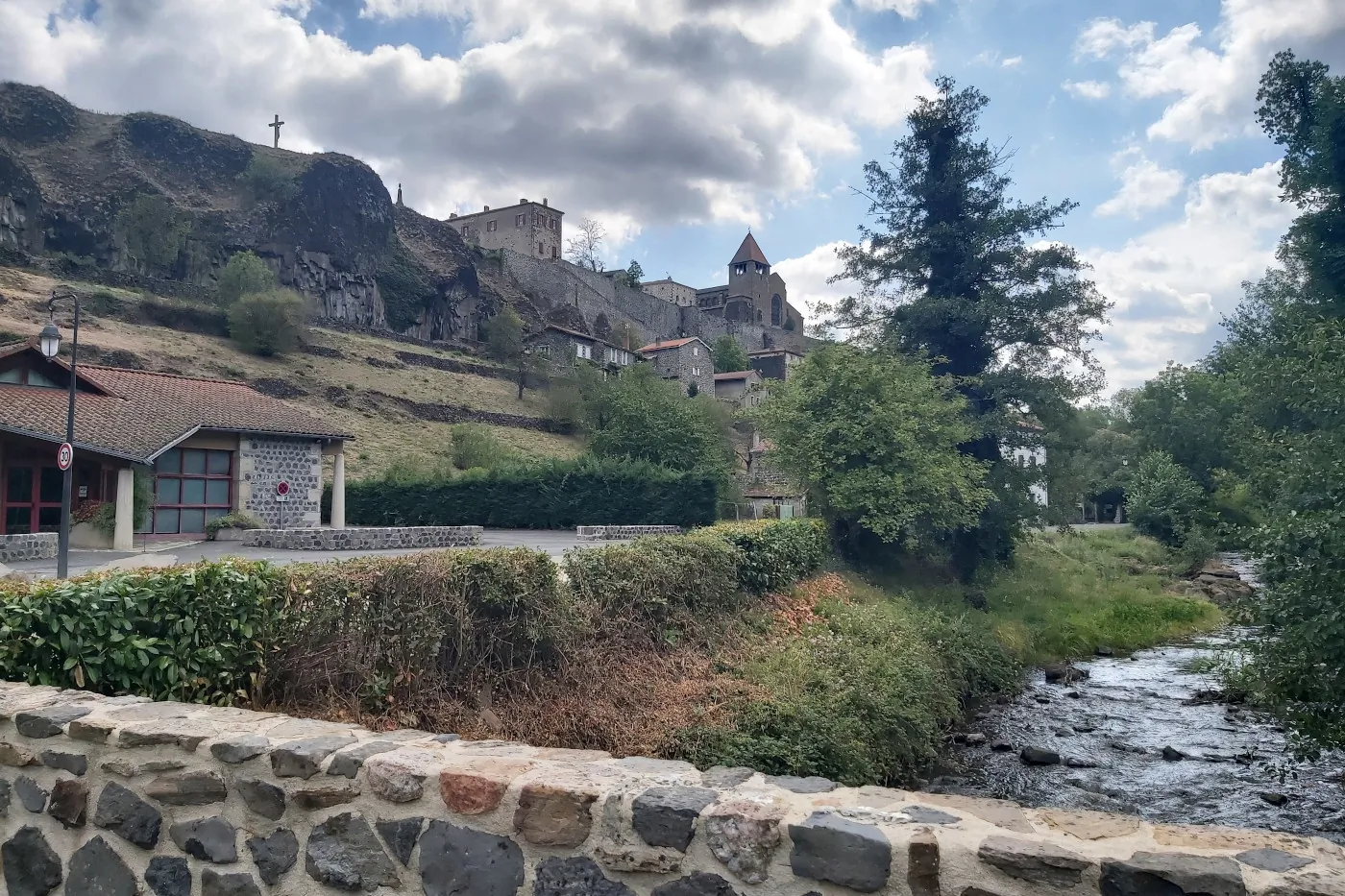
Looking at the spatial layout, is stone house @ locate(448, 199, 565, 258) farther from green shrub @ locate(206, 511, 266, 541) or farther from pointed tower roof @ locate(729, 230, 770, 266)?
green shrub @ locate(206, 511, 266, 541)

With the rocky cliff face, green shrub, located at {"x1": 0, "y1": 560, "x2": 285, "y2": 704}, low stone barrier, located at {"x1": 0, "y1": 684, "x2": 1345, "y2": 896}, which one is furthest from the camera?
the rocky cliff face

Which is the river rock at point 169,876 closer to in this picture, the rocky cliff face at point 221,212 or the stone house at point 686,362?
the rocky cliff face at point 221,212

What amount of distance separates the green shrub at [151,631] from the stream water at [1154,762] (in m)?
7.60

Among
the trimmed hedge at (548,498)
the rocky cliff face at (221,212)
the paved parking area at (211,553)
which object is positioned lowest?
the paved parking area at (211,553)

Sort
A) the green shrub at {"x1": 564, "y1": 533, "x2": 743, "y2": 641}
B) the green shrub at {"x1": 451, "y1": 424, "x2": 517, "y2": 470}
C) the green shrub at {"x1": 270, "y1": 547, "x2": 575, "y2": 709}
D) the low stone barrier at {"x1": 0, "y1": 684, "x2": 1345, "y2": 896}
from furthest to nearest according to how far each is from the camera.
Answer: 1. the green shrub at {"x1": 451, "y1": 424, "x2": 517, "y2": 470}
2. the green shrub at {"x1": 564, "y1": 533, "x2": 743, "y2": 641}
3. the green shrub at {"x1": 270, "y1": 547, "x2": 575, "y2": 709}
4. the low stone barrier at {"x1": 0, "y1": 684, "x2": 1345, "y2": 896}

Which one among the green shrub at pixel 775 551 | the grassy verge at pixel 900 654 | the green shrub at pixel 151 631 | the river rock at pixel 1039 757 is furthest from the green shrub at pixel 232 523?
the river rock at pixel 1039 757

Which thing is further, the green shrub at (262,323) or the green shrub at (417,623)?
the green shrub at (262,323)

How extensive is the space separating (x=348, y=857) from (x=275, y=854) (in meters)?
0.31

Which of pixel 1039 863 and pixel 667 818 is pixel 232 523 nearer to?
pixel 667 818

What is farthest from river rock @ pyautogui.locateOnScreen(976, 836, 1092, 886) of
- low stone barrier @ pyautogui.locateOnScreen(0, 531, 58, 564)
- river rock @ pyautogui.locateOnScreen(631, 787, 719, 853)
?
low stone barrier @ pyautogui.locateOnScreen(0, 531, 58, 564)

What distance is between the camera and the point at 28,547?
715 inches

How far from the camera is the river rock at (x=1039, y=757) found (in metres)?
11.1

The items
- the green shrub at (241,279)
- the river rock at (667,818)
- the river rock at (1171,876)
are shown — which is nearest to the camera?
the river rock at (1171,876)

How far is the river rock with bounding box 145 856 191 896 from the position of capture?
10.0 ft
